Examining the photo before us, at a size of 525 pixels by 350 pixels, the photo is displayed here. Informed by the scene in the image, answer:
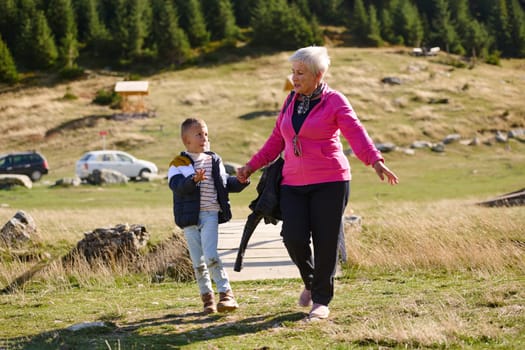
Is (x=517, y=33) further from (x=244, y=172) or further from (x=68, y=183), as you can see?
(x=244, y=172)

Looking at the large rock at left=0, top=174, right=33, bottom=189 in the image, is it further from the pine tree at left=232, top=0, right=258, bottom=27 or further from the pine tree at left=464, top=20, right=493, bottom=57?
the pine tree at left=232, top=0, right=258, bottom=27

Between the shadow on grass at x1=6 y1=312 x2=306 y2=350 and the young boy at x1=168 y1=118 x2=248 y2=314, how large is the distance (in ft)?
1.06

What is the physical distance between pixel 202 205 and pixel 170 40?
75867mm

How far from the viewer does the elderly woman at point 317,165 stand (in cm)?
523

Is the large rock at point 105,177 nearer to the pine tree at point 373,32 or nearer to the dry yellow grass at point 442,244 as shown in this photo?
the dry yellow grass at point 442,244

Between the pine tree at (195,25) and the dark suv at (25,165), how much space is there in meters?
54.8

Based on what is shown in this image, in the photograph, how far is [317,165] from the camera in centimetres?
525

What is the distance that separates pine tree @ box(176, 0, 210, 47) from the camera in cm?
8731

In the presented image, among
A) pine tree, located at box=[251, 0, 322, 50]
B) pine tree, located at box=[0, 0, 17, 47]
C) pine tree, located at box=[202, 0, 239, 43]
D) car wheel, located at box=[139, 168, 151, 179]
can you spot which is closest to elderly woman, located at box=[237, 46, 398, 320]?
car wheel, located at box=[139, 168, 151, 179]

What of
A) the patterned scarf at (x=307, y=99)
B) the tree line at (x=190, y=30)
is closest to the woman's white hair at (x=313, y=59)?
the patterned scarf at (x=307, y=99)

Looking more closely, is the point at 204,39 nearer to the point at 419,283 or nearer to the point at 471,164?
the point at 471,164

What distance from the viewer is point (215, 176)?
5918 millimetres

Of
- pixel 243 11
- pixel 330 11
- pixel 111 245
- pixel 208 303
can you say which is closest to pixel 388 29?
pixel 330 11

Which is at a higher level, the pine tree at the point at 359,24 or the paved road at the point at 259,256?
the pine tree at the point at 359,24
